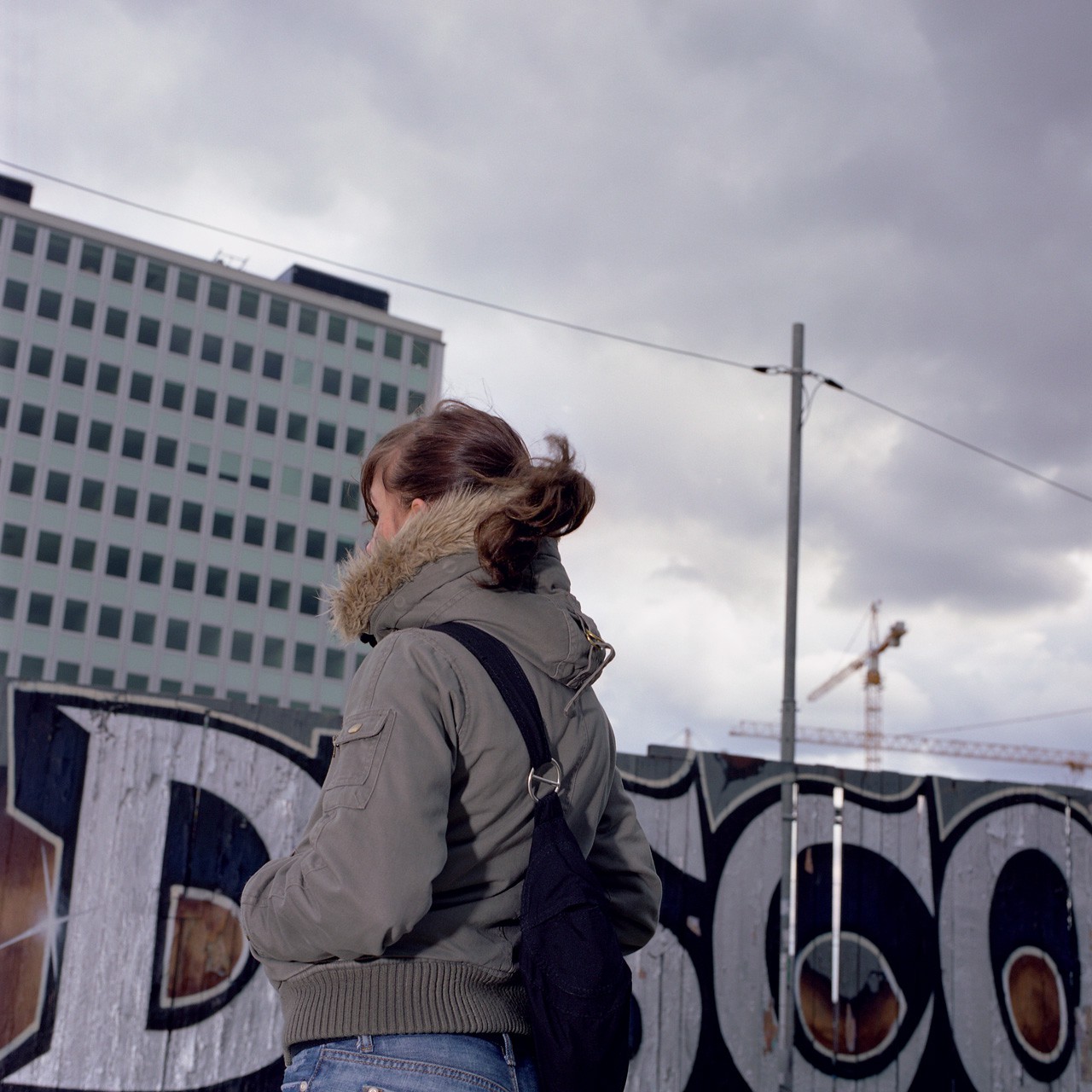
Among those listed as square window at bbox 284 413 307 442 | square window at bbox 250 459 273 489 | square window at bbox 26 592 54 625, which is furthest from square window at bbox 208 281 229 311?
square window at bbox 26 592 54 625

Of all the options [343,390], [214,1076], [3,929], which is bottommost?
[214,1076]

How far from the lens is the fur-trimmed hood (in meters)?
1.79

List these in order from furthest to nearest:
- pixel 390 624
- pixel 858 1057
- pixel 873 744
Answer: pixel 873 744 < pixel 858 1057 < pixel 390 624

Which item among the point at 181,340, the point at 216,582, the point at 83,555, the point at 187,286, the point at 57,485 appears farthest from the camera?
the point at 187,286

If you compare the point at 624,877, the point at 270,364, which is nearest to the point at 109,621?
the point at 270,364

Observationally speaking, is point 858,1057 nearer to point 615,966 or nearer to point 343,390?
point 615,966

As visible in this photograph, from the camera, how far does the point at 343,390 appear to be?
6919 cm

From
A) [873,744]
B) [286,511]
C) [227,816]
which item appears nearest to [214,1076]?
[227,816]

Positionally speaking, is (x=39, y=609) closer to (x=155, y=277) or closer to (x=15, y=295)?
(x=15, y=295)

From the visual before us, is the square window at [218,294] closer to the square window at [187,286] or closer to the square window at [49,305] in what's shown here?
the square window at [187,286]

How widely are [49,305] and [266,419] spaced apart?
42.1ft

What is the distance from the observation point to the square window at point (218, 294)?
218 feet

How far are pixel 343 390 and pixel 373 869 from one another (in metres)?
69.4

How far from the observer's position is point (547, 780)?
1710 mm
